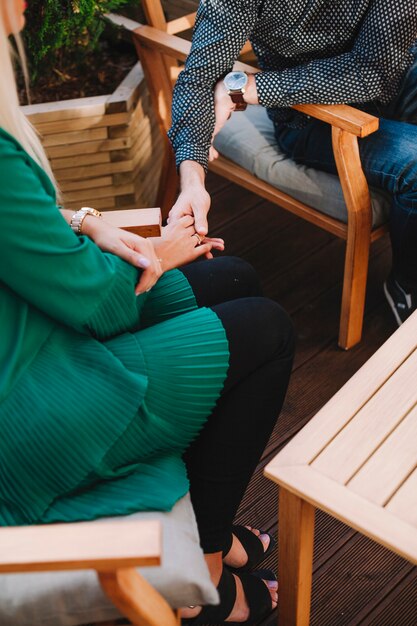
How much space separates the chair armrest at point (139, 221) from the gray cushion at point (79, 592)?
660 mm

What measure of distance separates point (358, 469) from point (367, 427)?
0.08m

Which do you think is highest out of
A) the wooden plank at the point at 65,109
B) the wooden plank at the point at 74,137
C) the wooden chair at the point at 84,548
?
the wooden chair at the point at 84,548

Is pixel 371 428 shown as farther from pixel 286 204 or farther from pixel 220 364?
pixel 286 204

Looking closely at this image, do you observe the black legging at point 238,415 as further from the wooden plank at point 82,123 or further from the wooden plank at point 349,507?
the wooden plank at point 82,123

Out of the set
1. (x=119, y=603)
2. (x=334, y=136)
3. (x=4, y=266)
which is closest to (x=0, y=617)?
(x=119, y=603)

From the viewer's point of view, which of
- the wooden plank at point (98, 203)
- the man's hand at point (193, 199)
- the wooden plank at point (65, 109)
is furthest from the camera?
the wooden plank at point (98, 203)

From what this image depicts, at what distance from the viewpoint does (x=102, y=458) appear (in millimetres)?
1200

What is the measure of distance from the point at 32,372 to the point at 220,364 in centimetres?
32

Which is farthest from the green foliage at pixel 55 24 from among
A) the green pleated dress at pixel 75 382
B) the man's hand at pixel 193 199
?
the green pleated dress at pixel 75 382

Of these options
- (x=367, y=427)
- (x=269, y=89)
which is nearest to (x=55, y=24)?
(x=269, y=89)

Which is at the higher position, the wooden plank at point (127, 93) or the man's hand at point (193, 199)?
the wooden plank at point (127, 93)

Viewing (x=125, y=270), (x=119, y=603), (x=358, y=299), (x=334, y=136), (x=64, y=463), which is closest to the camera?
(x=119, y=603)

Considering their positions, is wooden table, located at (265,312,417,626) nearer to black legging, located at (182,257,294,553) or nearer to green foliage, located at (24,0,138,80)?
black legging, located at (182,257,294,553)

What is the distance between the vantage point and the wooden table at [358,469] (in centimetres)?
121
